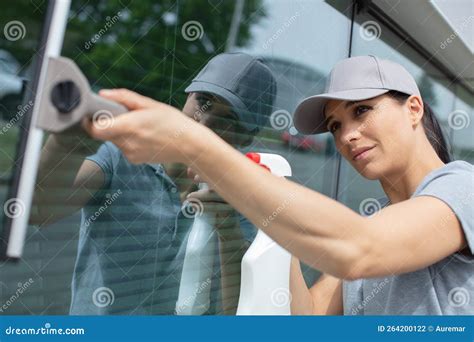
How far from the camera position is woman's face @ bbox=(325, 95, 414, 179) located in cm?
148

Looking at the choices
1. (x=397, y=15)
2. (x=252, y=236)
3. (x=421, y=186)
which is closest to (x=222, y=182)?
(x=421, y=186)

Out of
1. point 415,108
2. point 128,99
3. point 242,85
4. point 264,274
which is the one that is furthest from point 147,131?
point 242,85

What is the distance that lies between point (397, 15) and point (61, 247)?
6.24 ft

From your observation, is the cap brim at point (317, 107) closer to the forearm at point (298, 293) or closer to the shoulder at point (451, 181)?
the shoulder at point (451, 181)

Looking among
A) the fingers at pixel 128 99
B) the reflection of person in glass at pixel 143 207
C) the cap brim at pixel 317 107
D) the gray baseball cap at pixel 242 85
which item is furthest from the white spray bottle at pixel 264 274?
the fingers at pixel 128 99

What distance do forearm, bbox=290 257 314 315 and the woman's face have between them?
0.32 m

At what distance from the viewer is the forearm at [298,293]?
5.10 feet

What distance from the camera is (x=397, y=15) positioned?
265 centimetres

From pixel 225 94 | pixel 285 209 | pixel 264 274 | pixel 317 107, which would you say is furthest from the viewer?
pixel 225 94

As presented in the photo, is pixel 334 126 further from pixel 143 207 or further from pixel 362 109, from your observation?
pixel 143 207

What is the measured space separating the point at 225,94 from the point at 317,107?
36 centimetres

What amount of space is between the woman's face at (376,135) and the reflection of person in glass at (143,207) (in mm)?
439

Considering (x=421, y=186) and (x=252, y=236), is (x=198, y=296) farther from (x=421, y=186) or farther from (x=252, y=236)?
(x=421, y=186)

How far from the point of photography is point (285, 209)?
1.04 meters
